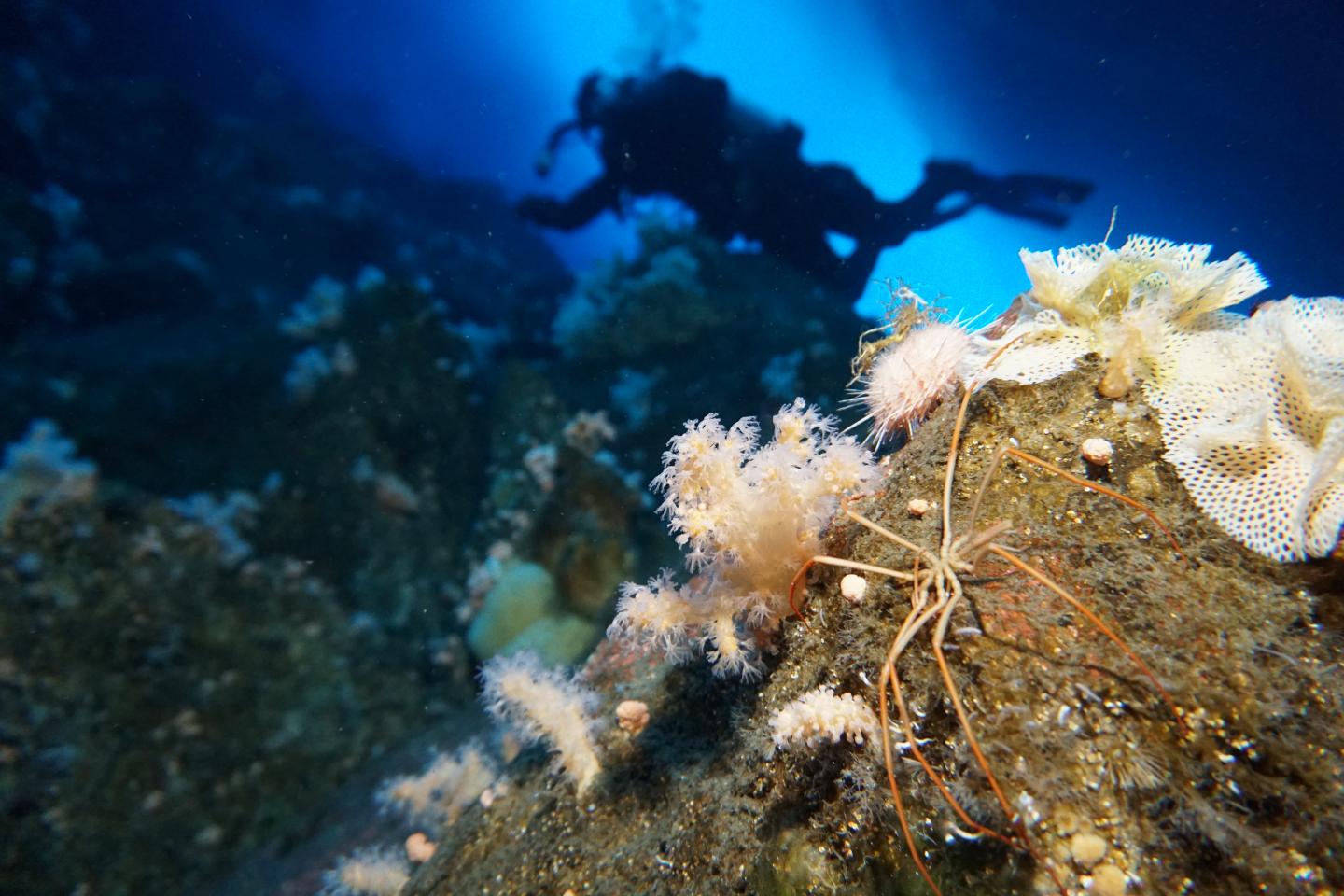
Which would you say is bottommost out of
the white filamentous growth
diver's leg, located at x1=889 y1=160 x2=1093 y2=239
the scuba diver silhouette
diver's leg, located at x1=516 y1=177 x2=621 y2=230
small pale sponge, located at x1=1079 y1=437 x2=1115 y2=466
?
small pale sponge, located at x1=1079 y1=437 x2=1115 y2=466

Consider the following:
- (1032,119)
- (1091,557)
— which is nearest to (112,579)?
(1091,557)

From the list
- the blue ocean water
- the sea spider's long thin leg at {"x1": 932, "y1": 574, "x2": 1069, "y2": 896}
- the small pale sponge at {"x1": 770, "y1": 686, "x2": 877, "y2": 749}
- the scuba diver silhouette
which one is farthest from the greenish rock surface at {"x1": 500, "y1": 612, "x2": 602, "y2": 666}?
the scuba diver silhouette

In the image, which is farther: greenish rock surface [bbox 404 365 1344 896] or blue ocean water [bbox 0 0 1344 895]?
blue ocean water [bbox 0 0 1344 895]

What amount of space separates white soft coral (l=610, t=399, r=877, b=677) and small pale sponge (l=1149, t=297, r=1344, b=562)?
0.99 m

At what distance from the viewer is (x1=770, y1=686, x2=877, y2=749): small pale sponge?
1522mm

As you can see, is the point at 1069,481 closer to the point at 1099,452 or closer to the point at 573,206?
the point at 1099,452

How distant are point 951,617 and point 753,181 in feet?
24.0

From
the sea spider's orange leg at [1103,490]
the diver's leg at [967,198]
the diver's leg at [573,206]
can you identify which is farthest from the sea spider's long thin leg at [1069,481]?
the diver's leg at [573,206]

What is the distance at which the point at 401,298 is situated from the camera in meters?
7.05

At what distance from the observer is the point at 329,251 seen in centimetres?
722

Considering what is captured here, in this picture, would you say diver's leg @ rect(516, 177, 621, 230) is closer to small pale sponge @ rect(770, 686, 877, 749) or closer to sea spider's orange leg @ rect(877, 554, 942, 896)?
sea spider's orange leg @ rect(877, 554, 942, 896)

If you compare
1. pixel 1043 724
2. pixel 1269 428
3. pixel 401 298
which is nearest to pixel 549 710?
pixel 1043 724

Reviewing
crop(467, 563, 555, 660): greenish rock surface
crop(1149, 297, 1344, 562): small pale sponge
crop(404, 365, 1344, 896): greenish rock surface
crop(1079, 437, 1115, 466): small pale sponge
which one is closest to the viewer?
crop(404, 365, 1344, 896): greenish rock surface

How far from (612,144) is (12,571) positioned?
310 inches
